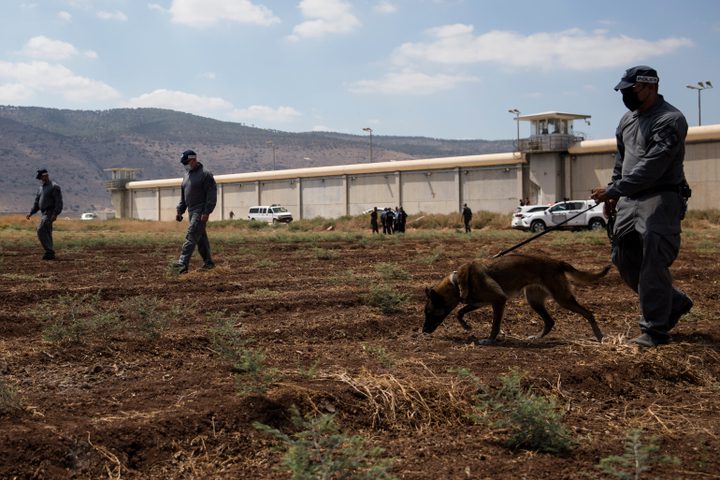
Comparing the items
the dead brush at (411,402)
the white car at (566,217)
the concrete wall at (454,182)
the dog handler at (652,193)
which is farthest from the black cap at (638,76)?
the concrete wall at (454,182)

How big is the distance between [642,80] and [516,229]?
37.7m

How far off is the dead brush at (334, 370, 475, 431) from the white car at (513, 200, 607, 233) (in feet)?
104

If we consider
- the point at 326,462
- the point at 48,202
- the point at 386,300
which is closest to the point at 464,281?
the point at 386,300

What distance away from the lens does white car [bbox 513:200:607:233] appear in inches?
1442

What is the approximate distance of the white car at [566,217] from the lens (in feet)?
120

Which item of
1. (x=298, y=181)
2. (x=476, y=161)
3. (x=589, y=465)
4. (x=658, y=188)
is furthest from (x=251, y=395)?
(x=298, y=181)

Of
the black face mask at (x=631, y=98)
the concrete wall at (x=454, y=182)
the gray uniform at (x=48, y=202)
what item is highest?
the concrete wall at (x=454, y=182)

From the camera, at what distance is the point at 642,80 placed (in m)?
6.10

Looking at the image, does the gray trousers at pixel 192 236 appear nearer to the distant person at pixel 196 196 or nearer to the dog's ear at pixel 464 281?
the distant person at pixel 196 196

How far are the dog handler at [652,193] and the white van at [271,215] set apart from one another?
53533mm

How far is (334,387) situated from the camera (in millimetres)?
4695

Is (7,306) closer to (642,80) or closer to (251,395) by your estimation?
(251,395)

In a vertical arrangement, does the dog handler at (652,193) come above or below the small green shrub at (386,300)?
above

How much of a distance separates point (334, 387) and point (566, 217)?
110ft
